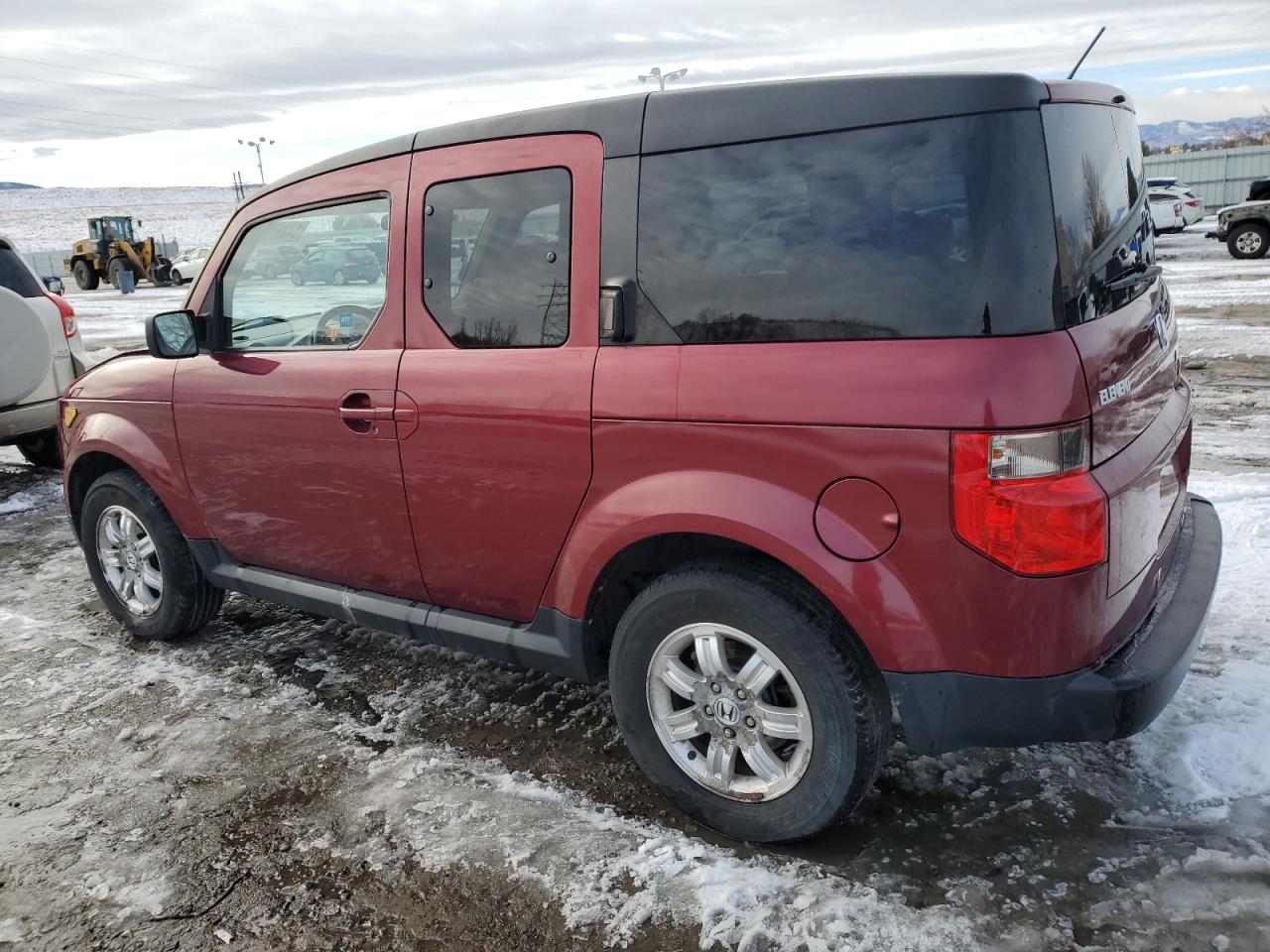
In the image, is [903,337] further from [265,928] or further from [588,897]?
[265,928]

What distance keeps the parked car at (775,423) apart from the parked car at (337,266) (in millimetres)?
34

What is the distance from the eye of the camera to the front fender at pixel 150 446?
159 inches

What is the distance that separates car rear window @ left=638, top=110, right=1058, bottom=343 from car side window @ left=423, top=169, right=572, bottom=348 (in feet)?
1.01

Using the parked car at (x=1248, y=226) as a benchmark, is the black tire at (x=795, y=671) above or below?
below

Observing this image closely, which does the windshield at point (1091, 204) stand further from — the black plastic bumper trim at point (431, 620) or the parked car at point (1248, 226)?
the parked car at point (1248, 226)

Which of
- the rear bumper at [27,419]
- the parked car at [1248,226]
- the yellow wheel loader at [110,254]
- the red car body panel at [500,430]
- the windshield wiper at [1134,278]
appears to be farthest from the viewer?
the yellow wheel loader at [110,254]

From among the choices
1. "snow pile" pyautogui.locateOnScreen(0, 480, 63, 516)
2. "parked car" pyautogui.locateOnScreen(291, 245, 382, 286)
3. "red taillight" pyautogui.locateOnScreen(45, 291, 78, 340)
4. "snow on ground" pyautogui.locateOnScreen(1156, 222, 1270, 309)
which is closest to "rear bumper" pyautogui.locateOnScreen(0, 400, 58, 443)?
"snow pile" pyautogui.locateOnScreen(0, 480, 63, 516)

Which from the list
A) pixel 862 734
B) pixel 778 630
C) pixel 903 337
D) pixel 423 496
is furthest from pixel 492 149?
pixel 862 734

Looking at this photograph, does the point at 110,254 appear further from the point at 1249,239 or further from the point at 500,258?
the point at 500,258

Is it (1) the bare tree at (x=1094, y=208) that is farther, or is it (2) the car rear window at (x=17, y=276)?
(2) the car rear window at (x=17, y=276)

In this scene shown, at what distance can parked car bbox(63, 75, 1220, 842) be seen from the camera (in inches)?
87.5

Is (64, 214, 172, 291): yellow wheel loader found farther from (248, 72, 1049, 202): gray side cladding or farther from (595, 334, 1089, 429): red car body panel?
(595, 334, 1089, 429): red car body panel

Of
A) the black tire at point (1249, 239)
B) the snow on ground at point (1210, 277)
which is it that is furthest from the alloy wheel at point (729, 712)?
the black tire at point (1249, 239)

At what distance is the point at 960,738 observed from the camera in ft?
7.87
